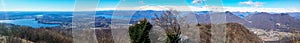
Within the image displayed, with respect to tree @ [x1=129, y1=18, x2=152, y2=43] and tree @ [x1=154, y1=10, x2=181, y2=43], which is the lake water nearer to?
tree @ [x1=129, y1=18, x2=152, y2=43]

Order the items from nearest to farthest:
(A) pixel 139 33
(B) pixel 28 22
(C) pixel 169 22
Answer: (A) pixel 139 33, (B) pixel 28 22, (C) pixel 169 22

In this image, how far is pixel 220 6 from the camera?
9.43 meters

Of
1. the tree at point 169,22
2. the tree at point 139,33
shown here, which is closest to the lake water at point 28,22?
the tree at point 139,33

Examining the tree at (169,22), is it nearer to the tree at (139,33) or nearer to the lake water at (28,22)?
the tree at (139,33)

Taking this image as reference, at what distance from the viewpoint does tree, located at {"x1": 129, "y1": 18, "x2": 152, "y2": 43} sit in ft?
33.1

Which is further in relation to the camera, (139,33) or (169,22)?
(169,22)

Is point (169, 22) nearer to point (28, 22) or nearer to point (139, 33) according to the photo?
point (139, 33)

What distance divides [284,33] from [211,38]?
525cm

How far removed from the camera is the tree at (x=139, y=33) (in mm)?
10094

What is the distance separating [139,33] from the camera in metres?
10.1

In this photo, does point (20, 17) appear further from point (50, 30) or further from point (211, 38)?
point (211, 38)

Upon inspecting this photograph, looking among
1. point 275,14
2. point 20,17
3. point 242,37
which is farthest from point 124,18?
point 275,14

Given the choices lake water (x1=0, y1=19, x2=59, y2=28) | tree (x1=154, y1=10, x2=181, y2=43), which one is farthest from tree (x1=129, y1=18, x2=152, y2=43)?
lake water (x1=0, y1=19, x2=59, y2=28)

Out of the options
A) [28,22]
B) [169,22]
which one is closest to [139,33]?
[169,22]
